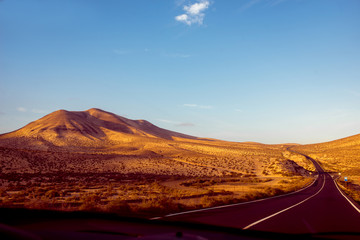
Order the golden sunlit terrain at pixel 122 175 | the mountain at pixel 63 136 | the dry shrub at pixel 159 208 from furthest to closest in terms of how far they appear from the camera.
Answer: the mountain at pixel 63 136 → the golden sunlit terrain at pixel 122 175 → the dry shrub at pixel 159 208

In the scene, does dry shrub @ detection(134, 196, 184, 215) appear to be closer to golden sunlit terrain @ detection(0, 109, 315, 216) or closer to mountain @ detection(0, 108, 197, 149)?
golden sunlit terrain @ detection(0, 109, 315, 216)

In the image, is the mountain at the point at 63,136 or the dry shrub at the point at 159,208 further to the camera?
the mountain at the point at 63,136

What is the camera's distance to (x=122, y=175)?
141 feet

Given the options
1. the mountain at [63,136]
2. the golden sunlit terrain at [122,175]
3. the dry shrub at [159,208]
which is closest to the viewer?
the dry shrub at [159,208]

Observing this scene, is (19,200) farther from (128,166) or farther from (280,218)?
(128,166)

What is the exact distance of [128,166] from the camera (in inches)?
2221

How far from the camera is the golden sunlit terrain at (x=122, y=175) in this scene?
15.0m

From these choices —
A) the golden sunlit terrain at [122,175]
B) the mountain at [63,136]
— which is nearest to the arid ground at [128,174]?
the golden sunlit terrain at [122,175]

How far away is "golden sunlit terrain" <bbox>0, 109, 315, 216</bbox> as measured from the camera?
15.0 m

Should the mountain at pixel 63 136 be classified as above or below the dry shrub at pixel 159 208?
above

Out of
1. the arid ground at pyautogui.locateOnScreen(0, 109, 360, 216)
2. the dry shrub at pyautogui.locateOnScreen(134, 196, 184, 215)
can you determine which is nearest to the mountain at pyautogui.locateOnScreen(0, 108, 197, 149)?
the arid ground at pyautogui.locateOnScreen(0, 109, 360, 216)

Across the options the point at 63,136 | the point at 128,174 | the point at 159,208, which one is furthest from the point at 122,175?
the point at 63,136

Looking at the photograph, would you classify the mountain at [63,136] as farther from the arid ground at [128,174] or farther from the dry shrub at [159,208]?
the dry shrub at [159,208]

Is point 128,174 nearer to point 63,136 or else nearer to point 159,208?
point 159,208
